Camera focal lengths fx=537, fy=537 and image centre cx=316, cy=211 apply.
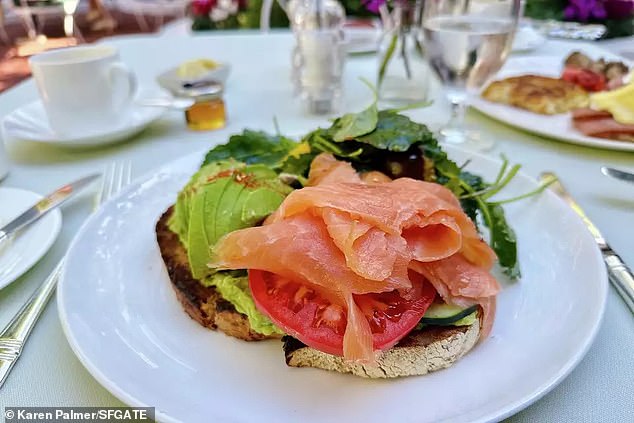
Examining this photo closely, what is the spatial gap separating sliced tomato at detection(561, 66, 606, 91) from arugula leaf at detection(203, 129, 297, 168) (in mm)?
1240

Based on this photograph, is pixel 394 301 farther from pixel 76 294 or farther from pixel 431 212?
pixel 76 294

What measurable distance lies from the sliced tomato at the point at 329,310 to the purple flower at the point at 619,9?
3.56 meters

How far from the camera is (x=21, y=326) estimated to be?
3.16ft

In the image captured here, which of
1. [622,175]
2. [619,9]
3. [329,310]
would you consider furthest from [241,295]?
[619,9]

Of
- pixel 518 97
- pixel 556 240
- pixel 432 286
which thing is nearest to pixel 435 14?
pixel 518 97

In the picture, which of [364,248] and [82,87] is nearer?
[364,248]

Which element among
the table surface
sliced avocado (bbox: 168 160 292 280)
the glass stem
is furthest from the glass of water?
sliced avocado (bbox: 168 160 292 280)

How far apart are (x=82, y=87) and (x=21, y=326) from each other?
1.03m

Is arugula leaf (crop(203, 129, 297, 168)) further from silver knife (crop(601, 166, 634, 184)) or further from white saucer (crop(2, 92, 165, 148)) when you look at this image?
silver knife (crop(601, 166, 634, 184))

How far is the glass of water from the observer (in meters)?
1.69

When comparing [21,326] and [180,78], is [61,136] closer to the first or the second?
[180,78]

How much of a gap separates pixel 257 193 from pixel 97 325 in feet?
1.24

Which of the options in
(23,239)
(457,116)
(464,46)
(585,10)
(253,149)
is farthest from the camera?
(585,10)

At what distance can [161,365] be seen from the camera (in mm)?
858
